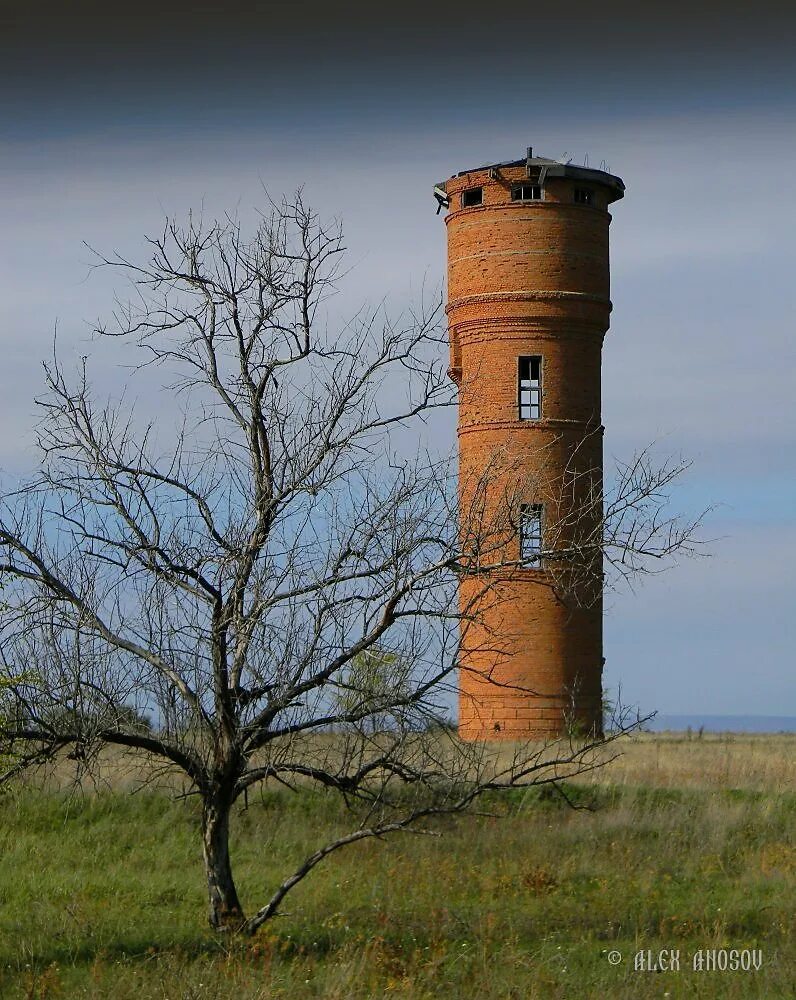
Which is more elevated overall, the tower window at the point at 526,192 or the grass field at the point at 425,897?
the tower window at the point at 526,192

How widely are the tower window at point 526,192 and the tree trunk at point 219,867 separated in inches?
948

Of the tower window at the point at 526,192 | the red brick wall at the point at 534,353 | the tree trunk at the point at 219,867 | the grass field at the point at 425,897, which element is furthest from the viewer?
the tower window at the point at 526,192

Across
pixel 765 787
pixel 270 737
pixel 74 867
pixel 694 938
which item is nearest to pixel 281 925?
pixel 270 737

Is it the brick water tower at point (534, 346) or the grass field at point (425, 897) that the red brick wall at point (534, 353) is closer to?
the brick water tower at point (534, 346)

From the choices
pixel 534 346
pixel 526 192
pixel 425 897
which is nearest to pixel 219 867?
pixel 425 897

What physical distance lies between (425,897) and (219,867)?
12.5 ft

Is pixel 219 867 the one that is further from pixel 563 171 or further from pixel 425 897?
pixel 563 171

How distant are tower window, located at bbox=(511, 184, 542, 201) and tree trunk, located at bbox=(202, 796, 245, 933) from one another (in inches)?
948

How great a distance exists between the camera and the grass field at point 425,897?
10.6 metres

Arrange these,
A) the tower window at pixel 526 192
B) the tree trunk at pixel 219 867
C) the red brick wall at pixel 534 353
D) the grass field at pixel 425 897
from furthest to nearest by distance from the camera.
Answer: the tower window at pixel 526 192
the red brick wall at pixel 534 353
the tree trunk at pixel 219 867
the grass field at pixel 425 897

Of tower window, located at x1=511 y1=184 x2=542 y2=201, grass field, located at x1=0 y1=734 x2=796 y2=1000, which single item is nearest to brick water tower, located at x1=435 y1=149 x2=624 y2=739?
tower window, located at x1=511 y1=184 x2=542 y2=201

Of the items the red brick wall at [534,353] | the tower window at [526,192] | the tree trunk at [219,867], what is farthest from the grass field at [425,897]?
the tower window at [526,192]

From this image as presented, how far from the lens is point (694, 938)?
1245 centimetres

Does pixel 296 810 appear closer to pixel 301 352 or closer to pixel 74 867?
pixel 74 867
